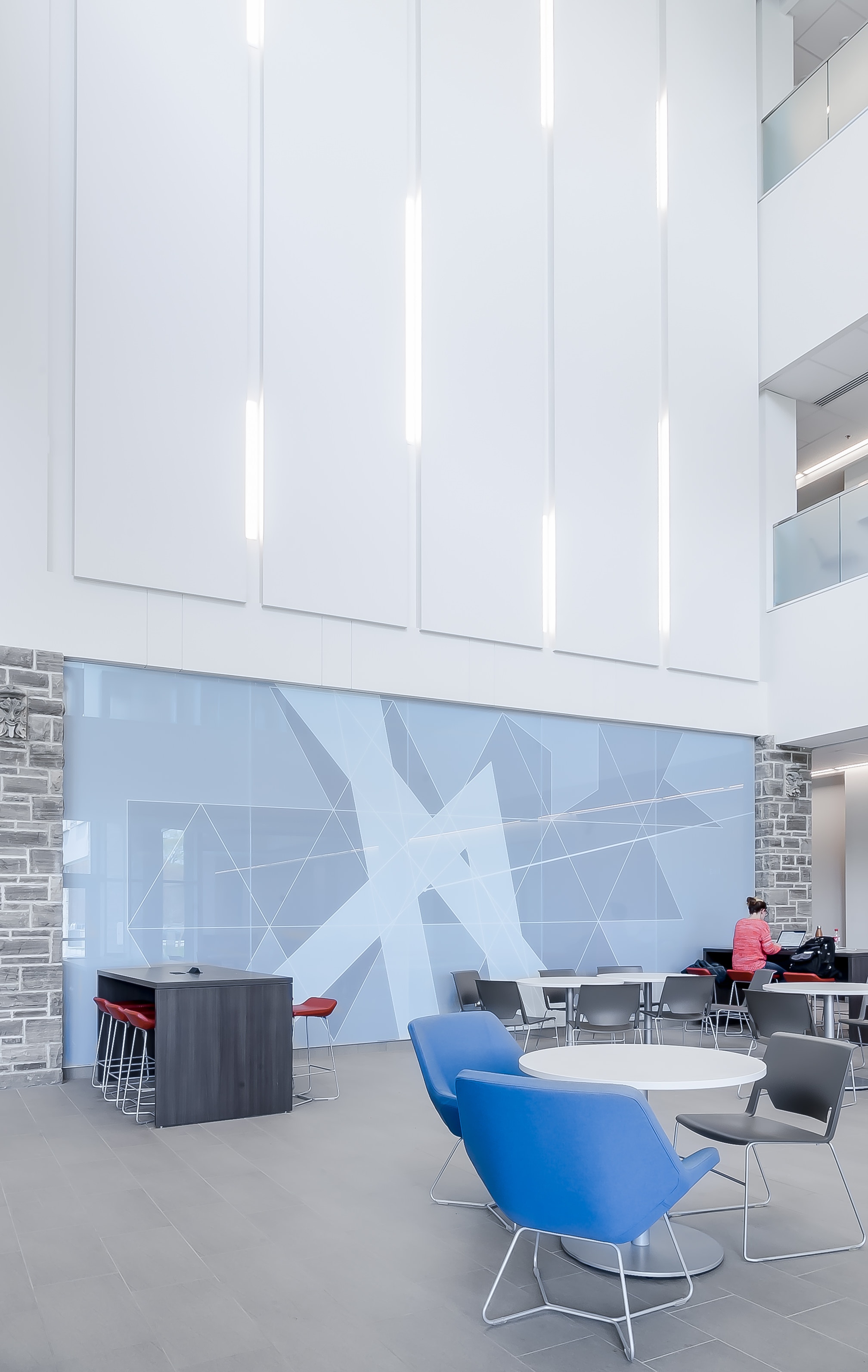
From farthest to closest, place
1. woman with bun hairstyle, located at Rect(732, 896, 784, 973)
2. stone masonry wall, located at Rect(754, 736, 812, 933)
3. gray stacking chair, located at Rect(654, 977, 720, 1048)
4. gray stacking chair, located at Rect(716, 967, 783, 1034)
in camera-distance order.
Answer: stone masonry wall, located at Rect(754, 736, 812, 933)
woman with bun hairstyle, located at Rect(732, 896, 784, 973)
gray stacking chair, located at Rect(716, 967, 783, 1034)
gray stacking chair, located at Rect(654, 977, 720, 1048)

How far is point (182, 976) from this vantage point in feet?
20.4

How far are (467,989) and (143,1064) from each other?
2.85 metres

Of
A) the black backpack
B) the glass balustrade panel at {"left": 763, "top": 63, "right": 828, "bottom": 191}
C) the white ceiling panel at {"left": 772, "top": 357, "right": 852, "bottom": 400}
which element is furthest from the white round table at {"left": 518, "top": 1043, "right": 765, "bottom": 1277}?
the glass balustrade panel at {"left": 763, "top": 63, "right": 828, "bottom": 191}

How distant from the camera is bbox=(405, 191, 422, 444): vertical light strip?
9.05 meters

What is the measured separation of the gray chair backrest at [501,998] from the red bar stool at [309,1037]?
1.18m

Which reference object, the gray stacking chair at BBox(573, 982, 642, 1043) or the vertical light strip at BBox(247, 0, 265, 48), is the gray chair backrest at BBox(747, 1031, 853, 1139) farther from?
the vertical light strip at BBox(247, 0, 265, 48)

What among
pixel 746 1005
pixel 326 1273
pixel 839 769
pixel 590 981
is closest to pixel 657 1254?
pixel 326 1273

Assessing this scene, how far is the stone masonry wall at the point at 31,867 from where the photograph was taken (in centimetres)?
681

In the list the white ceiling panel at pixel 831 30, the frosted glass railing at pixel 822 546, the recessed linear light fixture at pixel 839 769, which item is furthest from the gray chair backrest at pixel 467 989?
the white ceiling panel at pixel 831 30

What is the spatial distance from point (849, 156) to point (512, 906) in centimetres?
798

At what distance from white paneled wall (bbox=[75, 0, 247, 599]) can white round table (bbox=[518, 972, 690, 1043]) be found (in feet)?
12.2

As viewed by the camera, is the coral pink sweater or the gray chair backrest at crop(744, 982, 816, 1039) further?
the coral pink sweater

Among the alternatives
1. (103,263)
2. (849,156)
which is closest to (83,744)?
(103,263)

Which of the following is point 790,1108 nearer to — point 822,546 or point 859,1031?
point 859,1031
